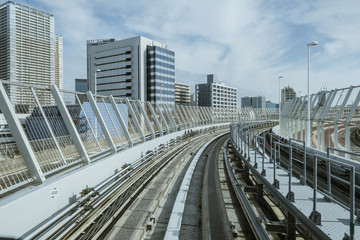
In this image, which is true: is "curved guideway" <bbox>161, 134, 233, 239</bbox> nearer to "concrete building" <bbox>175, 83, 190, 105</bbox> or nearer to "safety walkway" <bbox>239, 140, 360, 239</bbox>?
"safety walkway" <bbox>239, 140, 360, 239</bbox>

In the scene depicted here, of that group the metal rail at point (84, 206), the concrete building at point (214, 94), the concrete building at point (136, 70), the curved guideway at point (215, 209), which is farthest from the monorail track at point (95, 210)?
the concrete building at point (214, 94)

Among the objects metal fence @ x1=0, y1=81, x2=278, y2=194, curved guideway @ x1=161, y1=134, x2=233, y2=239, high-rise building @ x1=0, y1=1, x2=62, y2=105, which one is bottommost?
curved guideway @ x1=161, y1=134, x2=233, y2=239

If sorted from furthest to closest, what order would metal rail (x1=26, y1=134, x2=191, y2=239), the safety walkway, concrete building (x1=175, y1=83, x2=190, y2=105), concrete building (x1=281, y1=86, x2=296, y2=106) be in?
1. concrete building (x1=281, y1=86, x2=296, y2=106)
2. concrete building (x1=175, y1=83, x2=190, y2=105)
3. metal rail (x1=26, y1=134, x2=191, y2=239)
4. the safety walkway

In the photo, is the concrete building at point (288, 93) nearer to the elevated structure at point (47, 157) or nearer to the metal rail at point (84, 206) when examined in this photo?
the metal rail at point (84, 206)

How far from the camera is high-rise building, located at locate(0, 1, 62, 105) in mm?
153625

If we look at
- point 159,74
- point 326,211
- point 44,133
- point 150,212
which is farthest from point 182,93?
point 326,211

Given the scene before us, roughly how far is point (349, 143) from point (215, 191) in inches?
249

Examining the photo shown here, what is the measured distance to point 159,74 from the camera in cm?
8300

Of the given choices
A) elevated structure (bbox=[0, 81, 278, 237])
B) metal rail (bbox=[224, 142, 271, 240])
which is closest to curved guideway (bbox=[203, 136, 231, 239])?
metal rail (bbox=[224, 142, 271, 240])

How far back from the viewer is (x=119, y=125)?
Result: 12.0 meters

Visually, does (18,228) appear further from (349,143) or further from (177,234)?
(349,143)

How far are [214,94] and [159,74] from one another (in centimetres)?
6091

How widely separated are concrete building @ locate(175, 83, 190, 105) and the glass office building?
4124 cm

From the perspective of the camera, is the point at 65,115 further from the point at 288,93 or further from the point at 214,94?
the point at 288,93
